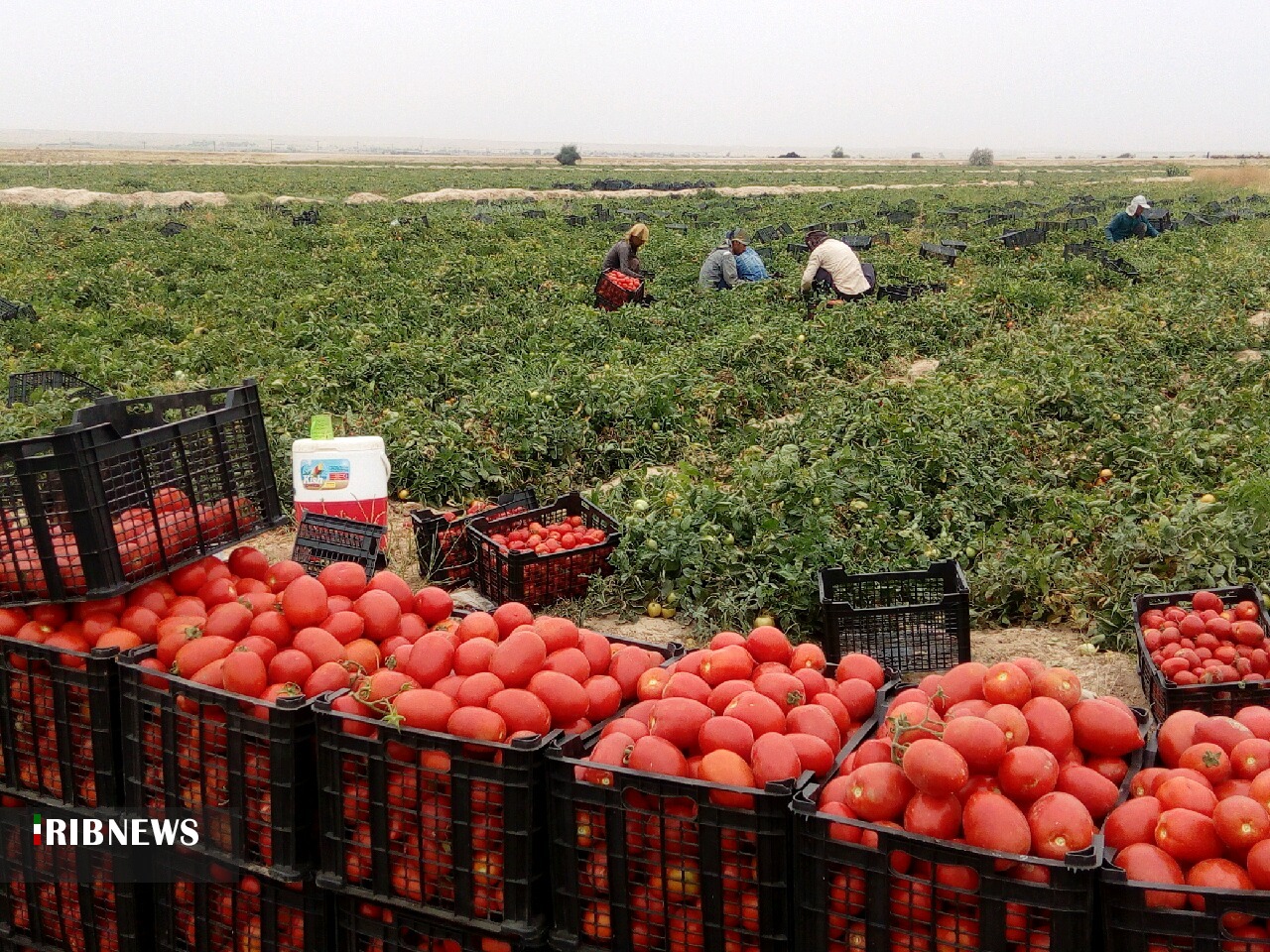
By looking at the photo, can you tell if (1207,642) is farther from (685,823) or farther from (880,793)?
(685,823)

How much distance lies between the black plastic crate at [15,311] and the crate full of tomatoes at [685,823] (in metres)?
12.9

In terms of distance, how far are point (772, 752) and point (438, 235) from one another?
22.5m

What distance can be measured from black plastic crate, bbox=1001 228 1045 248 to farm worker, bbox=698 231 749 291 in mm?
7705

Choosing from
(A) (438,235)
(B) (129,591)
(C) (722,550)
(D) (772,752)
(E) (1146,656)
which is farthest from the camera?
(A) (438,235)

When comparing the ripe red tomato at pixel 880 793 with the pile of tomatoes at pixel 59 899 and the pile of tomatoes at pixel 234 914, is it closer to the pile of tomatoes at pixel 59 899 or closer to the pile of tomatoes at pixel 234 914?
the pile of tomatoes at pixel 234 914

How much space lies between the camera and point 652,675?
3240 millimetres

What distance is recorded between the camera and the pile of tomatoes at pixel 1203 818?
2.18 meters

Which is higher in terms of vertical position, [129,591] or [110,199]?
[110,199]

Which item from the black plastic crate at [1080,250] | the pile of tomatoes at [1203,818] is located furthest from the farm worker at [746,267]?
the pile of tomatoes at [1203,818]

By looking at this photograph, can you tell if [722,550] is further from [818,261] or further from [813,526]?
[818,261]

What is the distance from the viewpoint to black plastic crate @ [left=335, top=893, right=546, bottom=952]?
276 centimetres

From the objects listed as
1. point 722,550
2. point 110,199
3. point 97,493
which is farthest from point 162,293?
point 110,199

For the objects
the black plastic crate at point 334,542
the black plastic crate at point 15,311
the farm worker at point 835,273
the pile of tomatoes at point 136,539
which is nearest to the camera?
the pile of tomatoes at point 136,539

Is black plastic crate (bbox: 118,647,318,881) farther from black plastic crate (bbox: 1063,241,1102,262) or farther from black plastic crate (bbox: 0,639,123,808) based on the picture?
black plastic crate (bbox: 1063,241,1102,262)
